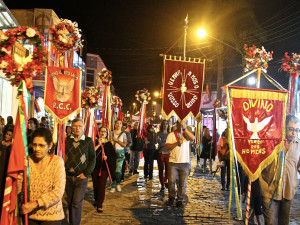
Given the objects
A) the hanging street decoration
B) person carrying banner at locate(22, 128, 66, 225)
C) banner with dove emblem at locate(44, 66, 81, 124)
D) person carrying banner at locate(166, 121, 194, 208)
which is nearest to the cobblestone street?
person carrying banner at locate(166, 121, 194, 208)

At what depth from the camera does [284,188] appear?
4855 millimetres

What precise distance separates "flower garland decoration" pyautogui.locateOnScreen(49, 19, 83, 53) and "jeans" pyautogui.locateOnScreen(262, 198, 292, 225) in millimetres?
5094

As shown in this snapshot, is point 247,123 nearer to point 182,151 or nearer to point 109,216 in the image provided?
point 182,151

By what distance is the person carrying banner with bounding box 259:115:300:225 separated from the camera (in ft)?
15.9

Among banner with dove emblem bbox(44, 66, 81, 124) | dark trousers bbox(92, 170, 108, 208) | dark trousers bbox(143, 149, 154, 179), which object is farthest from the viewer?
dark trousers bbox(143, 149, 154, 179)

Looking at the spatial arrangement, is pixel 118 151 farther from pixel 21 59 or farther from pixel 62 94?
pixel 21 59

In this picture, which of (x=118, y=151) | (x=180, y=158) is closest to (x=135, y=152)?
(x=118, y=151)

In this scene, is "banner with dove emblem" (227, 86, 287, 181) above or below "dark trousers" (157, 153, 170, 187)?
above

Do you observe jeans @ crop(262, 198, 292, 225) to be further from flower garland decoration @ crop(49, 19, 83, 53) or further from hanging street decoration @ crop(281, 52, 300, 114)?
flower garland decoration @ crop(49, 19, 83, 53)

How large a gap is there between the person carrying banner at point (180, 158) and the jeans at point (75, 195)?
277cm

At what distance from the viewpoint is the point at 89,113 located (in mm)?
8602

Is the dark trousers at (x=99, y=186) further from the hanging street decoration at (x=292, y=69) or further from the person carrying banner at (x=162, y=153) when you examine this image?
the hanging street decoration at (x=292, y=69)

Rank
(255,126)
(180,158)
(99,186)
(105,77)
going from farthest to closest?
(105,77) < (180,158) < (99,186) < (255,126)

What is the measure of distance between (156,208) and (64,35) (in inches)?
185
